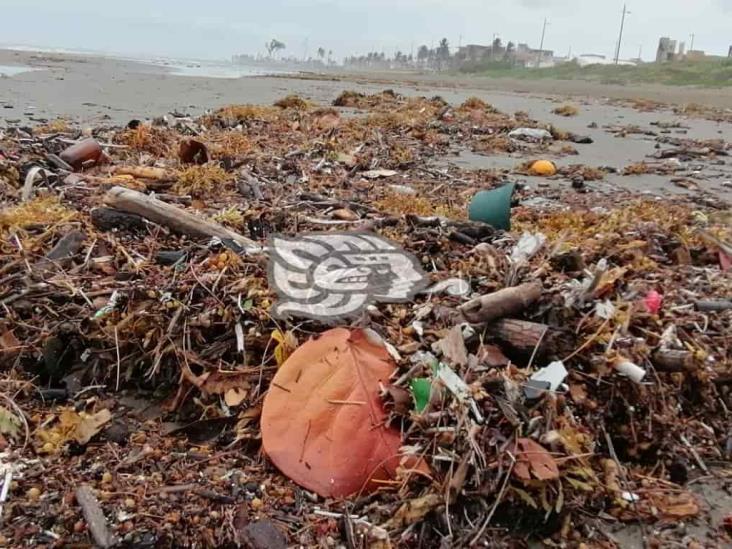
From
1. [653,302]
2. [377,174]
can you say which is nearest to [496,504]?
[653,302]

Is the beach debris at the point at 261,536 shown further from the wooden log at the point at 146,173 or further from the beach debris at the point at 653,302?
the wooden log at the point at 146,173

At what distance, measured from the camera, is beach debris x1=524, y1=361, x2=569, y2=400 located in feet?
7.47

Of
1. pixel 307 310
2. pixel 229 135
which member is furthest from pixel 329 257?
pixel 229 135

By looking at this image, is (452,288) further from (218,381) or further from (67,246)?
(67,246)

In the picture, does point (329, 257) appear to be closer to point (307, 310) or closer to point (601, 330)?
point (307, 310)

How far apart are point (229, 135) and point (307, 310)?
19.9 ft

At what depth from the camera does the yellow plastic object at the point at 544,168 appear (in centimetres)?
784

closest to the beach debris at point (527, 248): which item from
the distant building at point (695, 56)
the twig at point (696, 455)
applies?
the twig at point (696, 455)

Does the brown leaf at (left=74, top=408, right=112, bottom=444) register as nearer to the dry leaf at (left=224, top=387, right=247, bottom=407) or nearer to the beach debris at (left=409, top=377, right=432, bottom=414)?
the dry leaf at (left=224, top=387, right=247, bottom=407)

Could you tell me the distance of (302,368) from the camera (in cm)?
250

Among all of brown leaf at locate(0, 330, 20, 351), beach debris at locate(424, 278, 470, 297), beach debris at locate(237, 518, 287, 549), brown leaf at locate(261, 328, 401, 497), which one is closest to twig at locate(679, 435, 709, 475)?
beach debris at locate(424, 278, 470, 297)

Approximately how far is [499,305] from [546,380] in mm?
428

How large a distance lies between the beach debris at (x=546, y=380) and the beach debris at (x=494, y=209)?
190cm

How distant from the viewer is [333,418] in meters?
2.30
